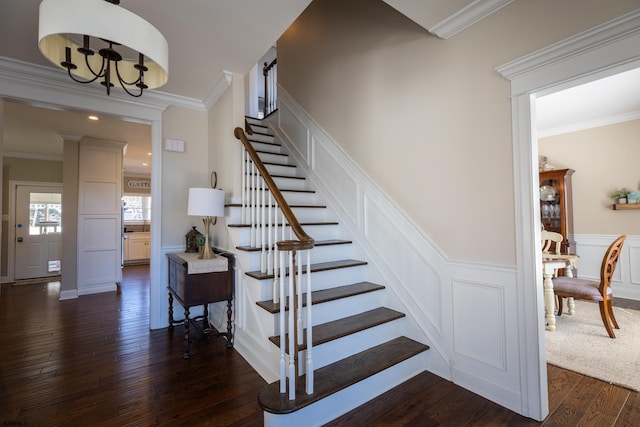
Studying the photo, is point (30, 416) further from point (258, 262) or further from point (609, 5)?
point (609, 5)

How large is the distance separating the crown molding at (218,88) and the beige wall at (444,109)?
1199 mm

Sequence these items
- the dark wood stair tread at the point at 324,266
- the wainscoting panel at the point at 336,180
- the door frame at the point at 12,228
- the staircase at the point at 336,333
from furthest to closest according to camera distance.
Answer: the door frame at the point at 12,228 < the wainscoting panel at the point at 336,180 < the dark wood stair tread at the point at 324,266 < the staircase at the point at 336,333

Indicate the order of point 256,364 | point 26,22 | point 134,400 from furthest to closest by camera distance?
point 256,364, point 26,22, point 134,400

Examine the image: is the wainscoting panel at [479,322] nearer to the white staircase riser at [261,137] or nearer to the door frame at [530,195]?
the door frame at [530,195]

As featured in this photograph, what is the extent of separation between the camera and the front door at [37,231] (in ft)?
19.6

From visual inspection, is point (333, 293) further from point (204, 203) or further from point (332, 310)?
point (204, 203)

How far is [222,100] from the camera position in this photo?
3.21m

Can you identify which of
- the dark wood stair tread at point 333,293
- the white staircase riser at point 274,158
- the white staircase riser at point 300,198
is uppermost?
the white staircase riser at point 274,158

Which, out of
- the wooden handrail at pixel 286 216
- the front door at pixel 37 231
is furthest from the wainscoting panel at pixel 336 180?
the front door at pixel 37 231

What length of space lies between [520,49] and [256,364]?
113 inches

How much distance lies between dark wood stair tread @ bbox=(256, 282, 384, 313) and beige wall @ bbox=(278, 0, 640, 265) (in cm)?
72

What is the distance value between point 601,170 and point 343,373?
17.0ft

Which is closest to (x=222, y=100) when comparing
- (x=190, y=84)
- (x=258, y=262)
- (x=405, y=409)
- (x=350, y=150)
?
(x=190, y=84)

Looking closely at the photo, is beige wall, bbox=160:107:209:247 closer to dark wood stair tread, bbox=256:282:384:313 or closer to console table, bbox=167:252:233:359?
console table, bbox=167:252:233:359
